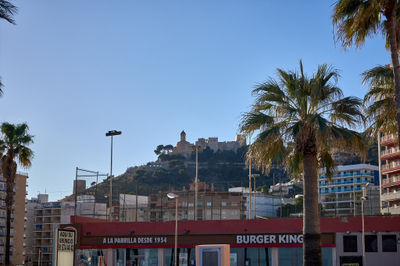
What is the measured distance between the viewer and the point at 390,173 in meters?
93.1

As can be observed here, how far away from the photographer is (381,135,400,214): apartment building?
88625 mm

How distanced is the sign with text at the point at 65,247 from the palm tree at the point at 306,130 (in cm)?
1001

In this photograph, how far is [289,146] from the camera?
25.8m

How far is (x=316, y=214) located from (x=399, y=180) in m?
71.0

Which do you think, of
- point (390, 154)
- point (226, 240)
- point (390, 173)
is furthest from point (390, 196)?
point (226, 240)

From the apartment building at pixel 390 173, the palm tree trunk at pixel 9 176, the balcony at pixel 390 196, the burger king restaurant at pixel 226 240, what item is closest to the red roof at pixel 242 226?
the burger king restaurant at pixel 226 240

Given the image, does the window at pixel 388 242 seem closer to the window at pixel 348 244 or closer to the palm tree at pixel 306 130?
the window at pixel 348 244

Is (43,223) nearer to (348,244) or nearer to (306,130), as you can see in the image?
(348,244)

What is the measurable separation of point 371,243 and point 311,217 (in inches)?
642

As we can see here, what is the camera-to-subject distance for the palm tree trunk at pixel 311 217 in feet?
77.9

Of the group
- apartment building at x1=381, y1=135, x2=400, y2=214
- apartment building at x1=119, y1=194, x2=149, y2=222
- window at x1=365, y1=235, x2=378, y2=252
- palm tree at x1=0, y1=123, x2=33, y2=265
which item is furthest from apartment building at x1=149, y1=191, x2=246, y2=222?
window at x1=365, y1=235, x2=378, y2=252

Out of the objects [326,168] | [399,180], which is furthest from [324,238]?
[399,180]

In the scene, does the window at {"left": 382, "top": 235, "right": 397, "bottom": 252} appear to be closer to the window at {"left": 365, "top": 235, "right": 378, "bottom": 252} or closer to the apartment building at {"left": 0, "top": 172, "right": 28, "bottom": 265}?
the window at {"left": 365, "top": 235, "right": 378, "bottom": 252}

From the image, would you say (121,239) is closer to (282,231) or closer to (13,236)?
(282,231)
